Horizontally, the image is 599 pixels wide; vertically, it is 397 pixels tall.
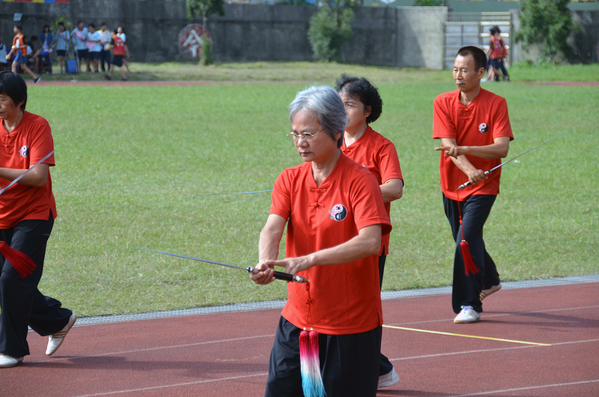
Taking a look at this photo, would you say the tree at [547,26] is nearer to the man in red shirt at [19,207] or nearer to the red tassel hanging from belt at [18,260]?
the man in red shirt at [19,207]

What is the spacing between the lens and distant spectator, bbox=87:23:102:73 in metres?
26.4

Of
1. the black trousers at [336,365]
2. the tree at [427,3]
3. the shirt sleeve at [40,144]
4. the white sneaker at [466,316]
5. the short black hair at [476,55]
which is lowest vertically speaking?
the white sneaker at [466,316]

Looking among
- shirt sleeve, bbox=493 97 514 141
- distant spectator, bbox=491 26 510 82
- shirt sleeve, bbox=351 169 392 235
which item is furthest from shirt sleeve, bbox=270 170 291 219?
distant spectator, bbox=491 26 510 82

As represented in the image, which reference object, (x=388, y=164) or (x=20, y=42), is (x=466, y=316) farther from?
(x=20, y=42)

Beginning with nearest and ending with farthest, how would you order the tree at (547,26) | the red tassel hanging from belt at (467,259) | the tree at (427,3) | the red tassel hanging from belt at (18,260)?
the red tassel hanging from belt at (18,260) < the red tassel hanging from belt at (467,259) < the tree at (547,26) < the tree at (427,3)

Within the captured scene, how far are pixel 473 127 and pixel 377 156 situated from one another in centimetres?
173

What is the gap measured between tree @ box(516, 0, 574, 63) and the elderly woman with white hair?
1337 inches

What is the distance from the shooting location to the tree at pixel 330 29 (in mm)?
35031

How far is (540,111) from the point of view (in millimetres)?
19922

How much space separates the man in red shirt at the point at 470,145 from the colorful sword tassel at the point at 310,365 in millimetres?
2973

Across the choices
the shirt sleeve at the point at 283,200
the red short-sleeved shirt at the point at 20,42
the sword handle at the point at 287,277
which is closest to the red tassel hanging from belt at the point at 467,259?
the shirt sleeve at the point at 283,200

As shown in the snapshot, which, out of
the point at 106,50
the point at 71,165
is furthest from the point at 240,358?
the point at 106,50

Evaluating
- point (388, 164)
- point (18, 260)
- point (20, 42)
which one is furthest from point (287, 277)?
point (20, 42)

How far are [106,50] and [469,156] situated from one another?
23.3 metres
